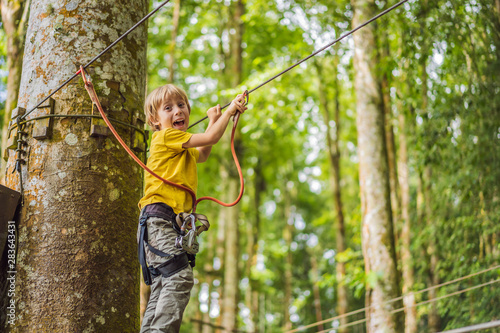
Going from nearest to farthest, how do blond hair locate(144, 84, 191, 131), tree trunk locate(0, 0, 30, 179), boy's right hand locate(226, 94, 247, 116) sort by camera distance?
1. boy's right hand locate(226, 94, 247, 116)
2. blond hair locate(144, 84, 191, 131)
3. tree trunk locate(0, 0, 30, 179)

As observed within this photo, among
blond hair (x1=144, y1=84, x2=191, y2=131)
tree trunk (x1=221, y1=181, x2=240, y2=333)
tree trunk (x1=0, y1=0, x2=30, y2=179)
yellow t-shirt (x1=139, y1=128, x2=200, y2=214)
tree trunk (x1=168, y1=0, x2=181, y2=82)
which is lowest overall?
yellow t-shirt (x1=139, y1=128, x2=200, y2=214)

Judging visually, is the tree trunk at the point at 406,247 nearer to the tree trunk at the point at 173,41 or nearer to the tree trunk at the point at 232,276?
the tree trunk at the point at 232,276

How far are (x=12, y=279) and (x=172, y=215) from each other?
0.78 meters

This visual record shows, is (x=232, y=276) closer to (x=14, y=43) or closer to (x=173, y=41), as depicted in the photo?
(x=173, y=41)

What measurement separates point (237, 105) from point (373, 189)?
442cm

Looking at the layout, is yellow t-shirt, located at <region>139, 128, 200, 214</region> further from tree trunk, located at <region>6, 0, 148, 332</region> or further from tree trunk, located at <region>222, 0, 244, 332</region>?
tree trunk, located at <region>222, 0, 244, 332</region>

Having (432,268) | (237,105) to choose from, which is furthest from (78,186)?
(432,268)

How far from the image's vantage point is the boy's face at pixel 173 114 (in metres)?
2.49

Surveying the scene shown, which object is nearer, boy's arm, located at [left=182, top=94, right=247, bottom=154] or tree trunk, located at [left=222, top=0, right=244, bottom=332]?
boy's arm, located at [left=182, top=94, right=247, bottom=154]

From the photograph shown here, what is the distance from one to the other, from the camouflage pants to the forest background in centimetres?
430

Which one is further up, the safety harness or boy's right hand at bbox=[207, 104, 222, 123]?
boy's right hand at bbox=[207, 104, 222, 123]

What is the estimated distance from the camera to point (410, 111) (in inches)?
298

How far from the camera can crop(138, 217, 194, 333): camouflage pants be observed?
2.00 m

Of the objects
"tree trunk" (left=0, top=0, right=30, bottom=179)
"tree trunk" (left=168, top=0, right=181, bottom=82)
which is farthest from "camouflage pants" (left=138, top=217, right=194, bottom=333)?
A: "tree trunk" (left=168, top=0, right=181, bottom=82)
